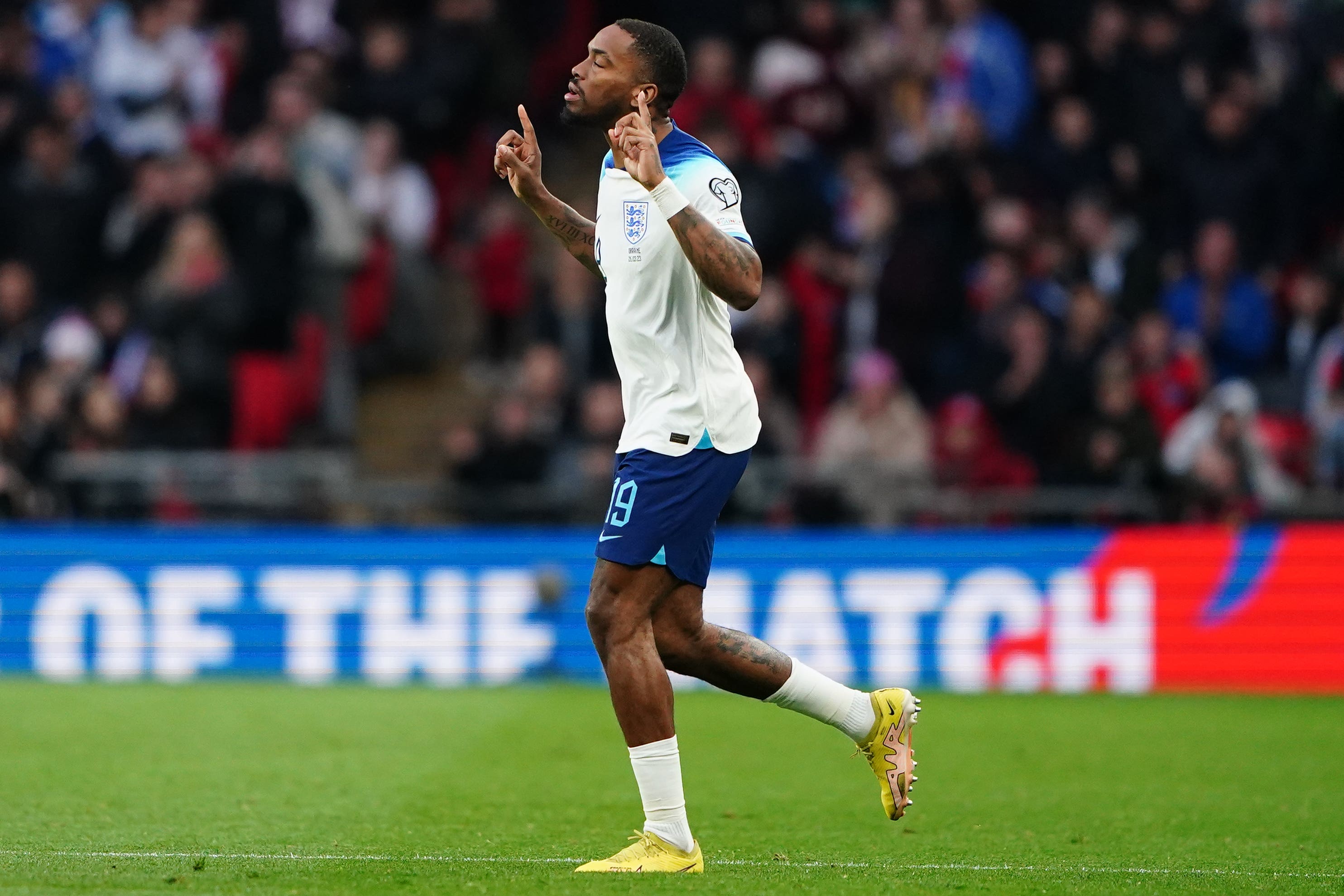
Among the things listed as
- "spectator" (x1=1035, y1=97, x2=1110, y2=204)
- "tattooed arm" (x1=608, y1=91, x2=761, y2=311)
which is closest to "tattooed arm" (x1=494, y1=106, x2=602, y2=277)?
"tattooed arm" (x1=608, y1=91, x2=761, y2=311)

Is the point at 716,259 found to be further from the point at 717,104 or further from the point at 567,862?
the point at 717,104

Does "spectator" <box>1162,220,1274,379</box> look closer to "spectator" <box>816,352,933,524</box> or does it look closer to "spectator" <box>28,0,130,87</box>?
"spectator" <box>816,352,933,524</box>

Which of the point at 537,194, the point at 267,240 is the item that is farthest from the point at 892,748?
the point at 267,240

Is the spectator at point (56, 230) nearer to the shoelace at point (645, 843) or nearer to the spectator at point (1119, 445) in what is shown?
the spectator at point (1119, 445)

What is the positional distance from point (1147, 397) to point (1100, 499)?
967 mm

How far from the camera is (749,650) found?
596 centimetres

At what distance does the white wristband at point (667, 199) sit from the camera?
535cm

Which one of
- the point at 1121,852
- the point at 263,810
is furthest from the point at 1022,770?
the point at 263,810

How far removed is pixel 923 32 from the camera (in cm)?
1562

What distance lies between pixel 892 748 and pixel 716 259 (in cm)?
182

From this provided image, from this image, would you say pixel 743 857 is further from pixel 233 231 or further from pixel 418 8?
pixel 418 8

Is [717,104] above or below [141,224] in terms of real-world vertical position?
above

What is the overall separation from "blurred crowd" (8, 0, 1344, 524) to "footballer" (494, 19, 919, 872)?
280 inches

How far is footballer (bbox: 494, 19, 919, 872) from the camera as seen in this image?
5.59 m
